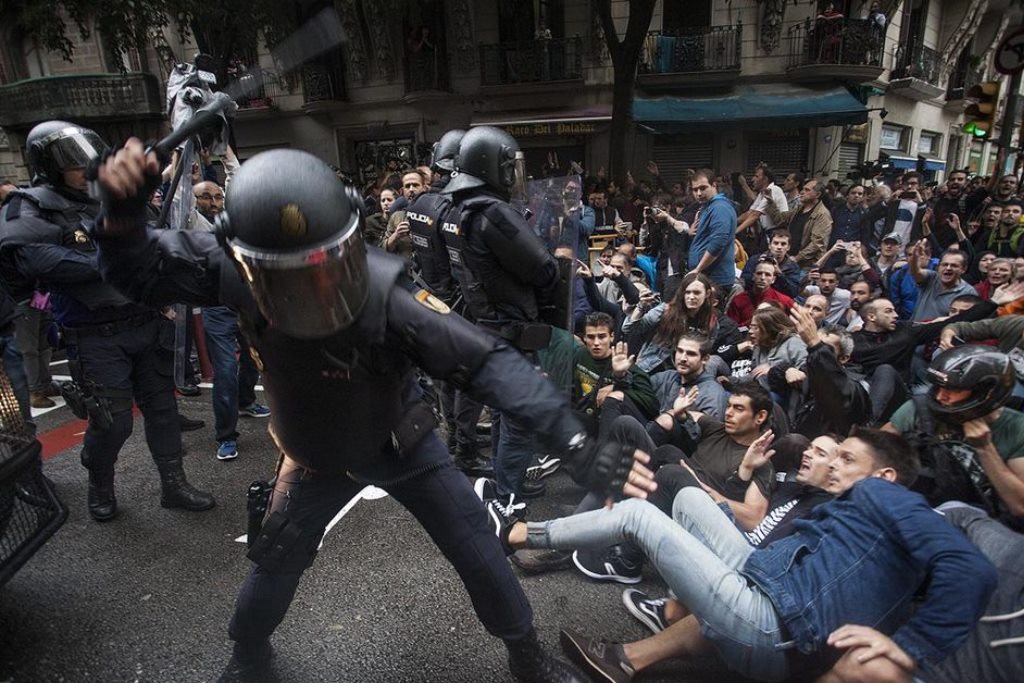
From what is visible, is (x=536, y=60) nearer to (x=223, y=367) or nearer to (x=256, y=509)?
(x=223, y=367)

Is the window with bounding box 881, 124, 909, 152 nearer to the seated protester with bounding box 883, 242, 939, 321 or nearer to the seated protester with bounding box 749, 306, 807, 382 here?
the seated protester with bounding box 883, 242, 939, 321

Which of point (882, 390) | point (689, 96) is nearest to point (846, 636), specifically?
point (882, 390)

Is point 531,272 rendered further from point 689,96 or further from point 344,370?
point 689,96

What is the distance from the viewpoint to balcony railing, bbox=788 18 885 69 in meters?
14.7

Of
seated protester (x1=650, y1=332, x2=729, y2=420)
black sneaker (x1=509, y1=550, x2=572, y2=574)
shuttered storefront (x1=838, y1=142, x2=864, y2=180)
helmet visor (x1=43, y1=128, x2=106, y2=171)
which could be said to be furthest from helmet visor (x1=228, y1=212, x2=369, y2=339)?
shuttered storefront (x1=838, y1=142, x2=864, y2=180)

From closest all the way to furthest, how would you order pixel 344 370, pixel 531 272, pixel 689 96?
pixel 344 370 → pixel 531 272 → pixel 689 96

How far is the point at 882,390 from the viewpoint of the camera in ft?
11.4

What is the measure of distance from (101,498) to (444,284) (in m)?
2.17

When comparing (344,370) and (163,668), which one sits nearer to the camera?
(344,370)

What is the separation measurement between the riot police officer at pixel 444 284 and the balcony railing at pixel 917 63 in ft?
62.4

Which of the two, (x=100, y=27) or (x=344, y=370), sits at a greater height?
(x=100, y=27)

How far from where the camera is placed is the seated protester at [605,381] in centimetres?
339

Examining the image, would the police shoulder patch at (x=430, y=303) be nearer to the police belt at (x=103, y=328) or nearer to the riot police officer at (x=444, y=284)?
the riot police officer at (x=444, y=284)

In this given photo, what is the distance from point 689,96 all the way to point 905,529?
15.7 meters
